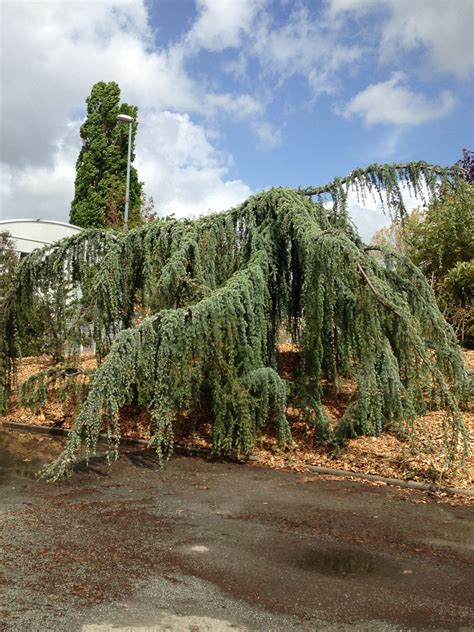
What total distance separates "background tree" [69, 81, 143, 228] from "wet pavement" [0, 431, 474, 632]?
22503 millimetres

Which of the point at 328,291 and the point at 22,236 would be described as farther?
the point at 22,236

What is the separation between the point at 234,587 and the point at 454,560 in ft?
6.44

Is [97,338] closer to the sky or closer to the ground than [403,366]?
closer to the sky

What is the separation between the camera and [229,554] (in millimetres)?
5141

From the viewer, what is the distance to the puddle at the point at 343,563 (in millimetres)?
4809

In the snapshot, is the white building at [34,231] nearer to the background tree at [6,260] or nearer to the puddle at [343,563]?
the background tree at [6,260]

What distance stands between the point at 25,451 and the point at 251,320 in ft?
14.7

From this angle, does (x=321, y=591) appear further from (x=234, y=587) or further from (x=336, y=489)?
(x=336, y=489)

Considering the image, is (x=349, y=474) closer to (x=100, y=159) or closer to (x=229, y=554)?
(x=229, y=554)

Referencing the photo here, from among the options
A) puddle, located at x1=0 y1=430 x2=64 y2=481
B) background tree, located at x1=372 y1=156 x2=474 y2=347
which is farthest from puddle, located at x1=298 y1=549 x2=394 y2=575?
background tree, located at x1=372 y1=156 x2=474 y2=347

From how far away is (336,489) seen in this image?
745 centimetres

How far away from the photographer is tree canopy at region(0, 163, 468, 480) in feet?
25.3

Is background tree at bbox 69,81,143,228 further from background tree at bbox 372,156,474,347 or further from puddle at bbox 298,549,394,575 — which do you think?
puddle at bbox 298,549,394,575

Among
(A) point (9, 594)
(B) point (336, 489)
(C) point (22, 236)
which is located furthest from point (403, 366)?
(C) point (22, 236)
